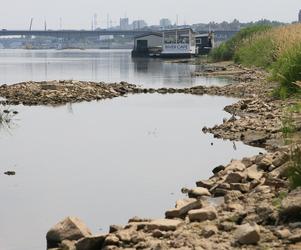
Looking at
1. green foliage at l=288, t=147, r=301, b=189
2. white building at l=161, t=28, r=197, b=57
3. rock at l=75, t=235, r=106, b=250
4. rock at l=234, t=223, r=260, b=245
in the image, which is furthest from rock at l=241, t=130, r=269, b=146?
white building at l=161, t=28, r=197, b=57

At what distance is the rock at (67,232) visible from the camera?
23.9ft

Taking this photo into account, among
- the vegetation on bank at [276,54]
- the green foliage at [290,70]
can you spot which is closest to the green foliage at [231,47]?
the vegetation on bank at [276,54]

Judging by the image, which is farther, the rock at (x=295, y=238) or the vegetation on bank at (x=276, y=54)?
the vegetation on bank at (x=276, y=54)

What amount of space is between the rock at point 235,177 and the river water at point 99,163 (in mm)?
941

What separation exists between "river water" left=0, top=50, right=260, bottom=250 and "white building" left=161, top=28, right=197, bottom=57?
59.7m

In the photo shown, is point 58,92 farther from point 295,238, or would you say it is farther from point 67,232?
point 295,238

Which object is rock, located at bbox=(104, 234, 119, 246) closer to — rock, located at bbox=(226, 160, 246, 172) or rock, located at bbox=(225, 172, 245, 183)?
rock, located at bbox=(225, 172, 245, 183)

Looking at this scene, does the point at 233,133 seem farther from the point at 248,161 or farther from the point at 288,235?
the point at 288,235

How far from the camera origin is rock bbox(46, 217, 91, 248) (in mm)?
7289

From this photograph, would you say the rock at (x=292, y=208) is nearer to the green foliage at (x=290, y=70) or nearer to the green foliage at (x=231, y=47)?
the green foliage at (x=290, y=70)

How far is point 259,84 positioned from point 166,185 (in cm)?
1852

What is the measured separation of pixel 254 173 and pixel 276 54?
665 inches

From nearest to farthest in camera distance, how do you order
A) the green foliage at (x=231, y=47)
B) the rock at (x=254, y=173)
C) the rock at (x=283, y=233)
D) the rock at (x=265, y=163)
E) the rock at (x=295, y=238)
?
the rock at (x=295, y=238), the rock at (x=283, y=233), the rock at (x=254, y=173), the rock at (x=265, y=163), the green foliage at (x=231, y=47)

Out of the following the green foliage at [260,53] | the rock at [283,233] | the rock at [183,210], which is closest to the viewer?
the rock at [283,233]
